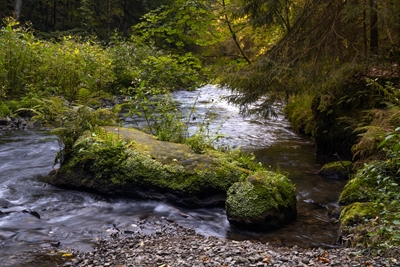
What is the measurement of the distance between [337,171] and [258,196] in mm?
3171

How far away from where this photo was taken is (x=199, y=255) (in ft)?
13.0

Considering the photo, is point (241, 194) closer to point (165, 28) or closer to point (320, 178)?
point (320, 178)

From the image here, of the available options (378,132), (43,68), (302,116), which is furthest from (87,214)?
(43,68)

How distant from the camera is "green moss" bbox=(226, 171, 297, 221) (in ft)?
17.5

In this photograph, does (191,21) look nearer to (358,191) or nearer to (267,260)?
(358,191)

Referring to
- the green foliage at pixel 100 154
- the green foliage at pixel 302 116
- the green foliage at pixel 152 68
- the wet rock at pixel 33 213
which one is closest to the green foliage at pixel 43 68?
the green foliage at pixel 152 68

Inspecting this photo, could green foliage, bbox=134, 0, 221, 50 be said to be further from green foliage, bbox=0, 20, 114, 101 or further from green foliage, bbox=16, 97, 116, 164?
green foliage, bbox=16, 97, 116, 164

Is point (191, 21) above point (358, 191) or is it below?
above

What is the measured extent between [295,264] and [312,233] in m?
1.86

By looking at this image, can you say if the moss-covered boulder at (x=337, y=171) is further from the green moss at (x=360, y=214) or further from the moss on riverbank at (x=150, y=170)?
the green moss at (x=360, y=214)

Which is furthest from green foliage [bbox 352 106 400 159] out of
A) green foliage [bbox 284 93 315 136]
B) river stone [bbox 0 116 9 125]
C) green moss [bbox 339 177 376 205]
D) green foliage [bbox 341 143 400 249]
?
river stone [bbox 0 116 9 125]

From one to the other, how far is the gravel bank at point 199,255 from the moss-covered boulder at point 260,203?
2.25 ft

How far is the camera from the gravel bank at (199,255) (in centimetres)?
365

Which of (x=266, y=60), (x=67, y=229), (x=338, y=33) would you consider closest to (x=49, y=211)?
(x=67, y=229)
